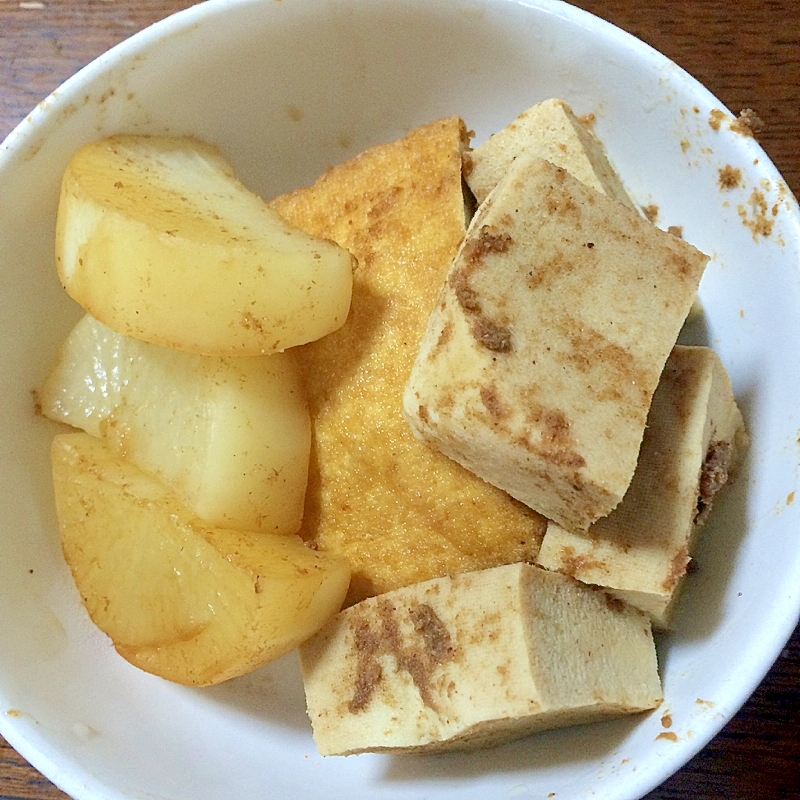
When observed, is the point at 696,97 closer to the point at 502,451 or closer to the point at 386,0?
the point at 386,0

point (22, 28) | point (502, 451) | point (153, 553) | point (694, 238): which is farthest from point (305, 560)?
point (22, 28)

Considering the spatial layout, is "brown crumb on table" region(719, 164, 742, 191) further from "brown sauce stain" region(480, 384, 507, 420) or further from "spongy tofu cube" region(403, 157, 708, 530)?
"brown sauce stain" region(480, 384, 507, 420)

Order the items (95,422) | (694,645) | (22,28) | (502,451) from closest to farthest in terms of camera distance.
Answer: (502,451)
(694,645)
(95,422)
(22,28)

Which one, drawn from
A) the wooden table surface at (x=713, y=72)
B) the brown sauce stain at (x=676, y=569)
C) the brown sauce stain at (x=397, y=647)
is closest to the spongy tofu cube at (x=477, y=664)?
the brown sauce stain at (x=397, y=647)

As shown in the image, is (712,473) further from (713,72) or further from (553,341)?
(713,72)

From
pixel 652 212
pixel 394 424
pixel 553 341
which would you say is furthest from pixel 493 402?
pixel 652 212

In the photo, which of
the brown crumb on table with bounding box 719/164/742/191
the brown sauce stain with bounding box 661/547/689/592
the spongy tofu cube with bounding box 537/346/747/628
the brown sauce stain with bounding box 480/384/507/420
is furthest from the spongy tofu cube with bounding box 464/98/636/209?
the brown sauce stain with bounding box 661/547/689/592
